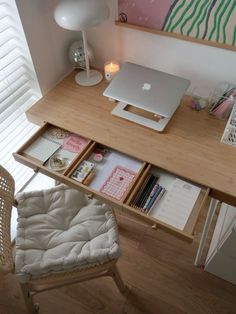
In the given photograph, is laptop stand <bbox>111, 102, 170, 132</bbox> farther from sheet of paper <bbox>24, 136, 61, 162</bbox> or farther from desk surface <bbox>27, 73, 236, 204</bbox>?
sheet of paper <bbox>24, 136, 61, 162</bbox>

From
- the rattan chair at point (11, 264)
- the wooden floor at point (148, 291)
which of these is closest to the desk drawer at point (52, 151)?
the rattan chair at point (11, 264)

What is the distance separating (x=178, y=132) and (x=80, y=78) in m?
0.53

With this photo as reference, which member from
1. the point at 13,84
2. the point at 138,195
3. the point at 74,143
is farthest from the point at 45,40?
the point at 138,195

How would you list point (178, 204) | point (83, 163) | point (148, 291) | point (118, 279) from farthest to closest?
point (148, 291) → point (118, 279) → point (83, 163) → point (178, 204)

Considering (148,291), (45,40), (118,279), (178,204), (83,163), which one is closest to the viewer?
(178,204)

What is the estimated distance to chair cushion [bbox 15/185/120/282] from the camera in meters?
1.05

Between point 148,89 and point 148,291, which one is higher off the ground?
point 148,89

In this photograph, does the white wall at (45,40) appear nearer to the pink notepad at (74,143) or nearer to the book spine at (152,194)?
the pink notepad at (74,143)

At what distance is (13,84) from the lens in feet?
4.09

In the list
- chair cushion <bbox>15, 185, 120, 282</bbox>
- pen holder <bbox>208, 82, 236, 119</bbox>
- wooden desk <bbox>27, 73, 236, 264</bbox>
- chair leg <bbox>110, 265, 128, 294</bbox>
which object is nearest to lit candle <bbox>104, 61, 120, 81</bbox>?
wooden desk <bbox>27, 73, 236, 264</bbox>

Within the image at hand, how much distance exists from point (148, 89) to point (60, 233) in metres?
0.67

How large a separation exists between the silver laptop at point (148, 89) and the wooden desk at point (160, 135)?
0.32ft

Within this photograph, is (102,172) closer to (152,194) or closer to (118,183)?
(118,183)

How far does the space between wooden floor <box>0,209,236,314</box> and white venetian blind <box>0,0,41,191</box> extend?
A: 662 mm
